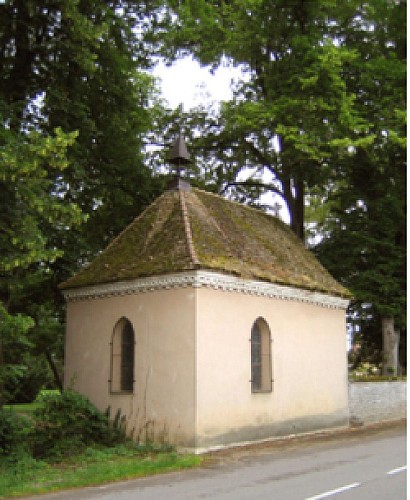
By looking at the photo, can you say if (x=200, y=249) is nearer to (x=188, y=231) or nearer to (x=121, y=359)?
(x=188, y=231)

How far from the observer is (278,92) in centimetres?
2339

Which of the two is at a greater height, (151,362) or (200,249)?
(200,249)

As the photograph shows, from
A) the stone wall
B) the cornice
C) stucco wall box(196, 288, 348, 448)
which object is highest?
the cornice

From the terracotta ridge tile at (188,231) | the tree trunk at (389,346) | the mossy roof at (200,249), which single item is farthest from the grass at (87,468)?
the tree trunk at (389,346)

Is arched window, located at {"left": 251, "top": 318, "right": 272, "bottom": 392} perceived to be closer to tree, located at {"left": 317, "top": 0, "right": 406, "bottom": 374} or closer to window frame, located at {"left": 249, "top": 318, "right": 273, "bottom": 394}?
window frame, located at {"left": 249, "top": 318, "right": 273, "bottom": 394}

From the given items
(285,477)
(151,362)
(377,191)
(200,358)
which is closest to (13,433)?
(151,362)

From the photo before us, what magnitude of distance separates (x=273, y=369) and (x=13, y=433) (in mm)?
7278

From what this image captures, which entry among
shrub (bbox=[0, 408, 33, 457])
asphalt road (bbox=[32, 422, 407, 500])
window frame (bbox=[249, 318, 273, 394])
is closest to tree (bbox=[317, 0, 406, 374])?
window frame (bbox=[249, 318, 273, 394])

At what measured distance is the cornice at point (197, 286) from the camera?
48.6ft

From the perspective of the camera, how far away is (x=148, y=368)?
15188mm

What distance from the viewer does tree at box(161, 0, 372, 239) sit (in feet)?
70.2

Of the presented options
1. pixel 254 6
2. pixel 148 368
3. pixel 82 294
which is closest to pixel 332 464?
pixel 148 368

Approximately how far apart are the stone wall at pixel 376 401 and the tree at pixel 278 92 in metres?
7.91

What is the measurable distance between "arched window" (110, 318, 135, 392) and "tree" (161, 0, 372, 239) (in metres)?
9.19
